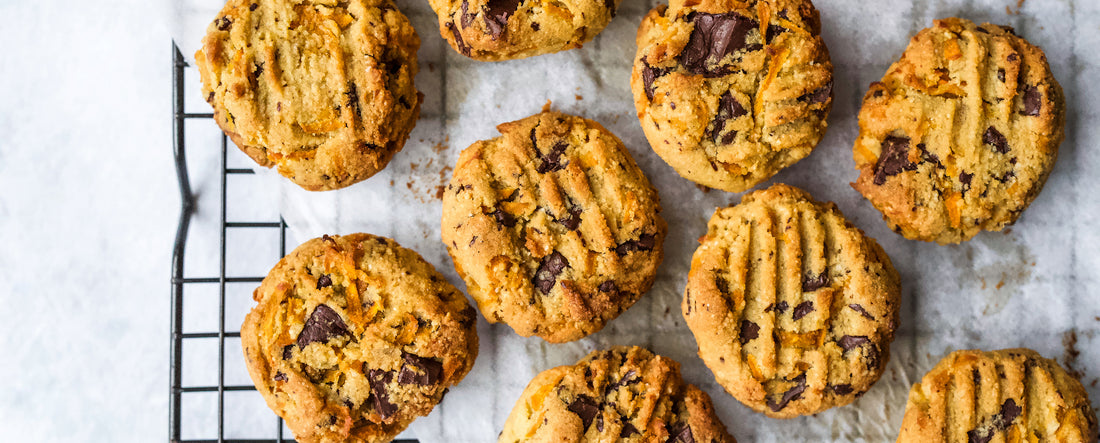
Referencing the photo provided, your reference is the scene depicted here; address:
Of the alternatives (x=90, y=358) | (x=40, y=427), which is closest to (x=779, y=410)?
(x=90, y=358)

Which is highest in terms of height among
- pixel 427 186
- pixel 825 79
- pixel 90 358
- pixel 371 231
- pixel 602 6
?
pixel 602 6

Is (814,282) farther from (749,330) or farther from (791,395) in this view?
(791,395)

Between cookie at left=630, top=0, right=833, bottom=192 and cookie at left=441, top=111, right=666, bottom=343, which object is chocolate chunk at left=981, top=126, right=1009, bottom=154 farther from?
cookie at left=441, top=111, right=666, bottom=343

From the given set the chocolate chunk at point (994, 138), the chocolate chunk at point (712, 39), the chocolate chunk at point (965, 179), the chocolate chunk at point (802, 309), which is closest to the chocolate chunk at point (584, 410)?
the chocolate chunk at point (802, 309)

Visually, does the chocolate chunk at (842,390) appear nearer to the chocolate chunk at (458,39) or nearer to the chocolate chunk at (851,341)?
the chocolate chunk at (851,341)

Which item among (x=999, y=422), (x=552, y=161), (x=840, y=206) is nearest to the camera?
(x=999, y=422)

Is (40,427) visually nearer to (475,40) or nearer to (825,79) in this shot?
(475,40)

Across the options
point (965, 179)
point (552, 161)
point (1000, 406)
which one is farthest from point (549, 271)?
point (1000, 406)
